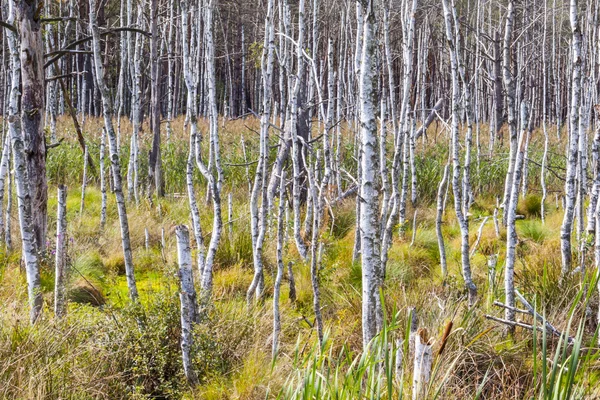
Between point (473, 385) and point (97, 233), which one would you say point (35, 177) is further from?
point (473, 385)

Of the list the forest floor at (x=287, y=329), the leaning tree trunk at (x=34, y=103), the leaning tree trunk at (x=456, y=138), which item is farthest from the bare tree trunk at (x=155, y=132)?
the leaning tree trunk at (x=456, y=138)

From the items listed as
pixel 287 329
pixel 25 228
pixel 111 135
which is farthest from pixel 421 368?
pixel 25 228

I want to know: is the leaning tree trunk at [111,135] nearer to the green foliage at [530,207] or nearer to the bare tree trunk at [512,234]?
the bare tree trunk at [512,234]

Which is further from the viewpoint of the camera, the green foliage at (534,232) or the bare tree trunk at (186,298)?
the green foliage at (534,232)

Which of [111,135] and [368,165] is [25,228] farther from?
[368,165]

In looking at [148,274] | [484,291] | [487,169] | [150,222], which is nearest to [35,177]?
[148,274]

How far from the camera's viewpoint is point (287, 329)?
4176 millimetres

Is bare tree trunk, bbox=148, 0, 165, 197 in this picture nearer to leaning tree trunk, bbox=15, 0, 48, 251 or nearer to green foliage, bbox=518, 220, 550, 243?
leaning tree trunk, bbox=15, 0, 48, 251

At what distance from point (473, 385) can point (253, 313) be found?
1.58 metres

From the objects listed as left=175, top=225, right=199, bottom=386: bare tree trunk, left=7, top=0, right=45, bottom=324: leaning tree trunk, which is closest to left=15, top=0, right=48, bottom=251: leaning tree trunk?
left=7, top=0, right=45, bottom=324: leaning tree trunk

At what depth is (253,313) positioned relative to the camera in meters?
4.11

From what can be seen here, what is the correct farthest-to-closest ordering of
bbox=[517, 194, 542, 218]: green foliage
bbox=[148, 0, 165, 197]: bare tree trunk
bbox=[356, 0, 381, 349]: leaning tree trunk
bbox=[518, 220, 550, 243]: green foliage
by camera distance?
bbox=[517, 194, 542, 218]: green foliage, bbox=[148, 0, 165, 197]: bare tree trunk, bbox=[518, 220, 550, 243]: green foliage, bbox=[356, 0, 381, 349]: leaning tree trunk

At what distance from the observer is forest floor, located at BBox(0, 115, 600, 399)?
9.19 ft

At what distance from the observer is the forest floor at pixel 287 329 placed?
110 inches
